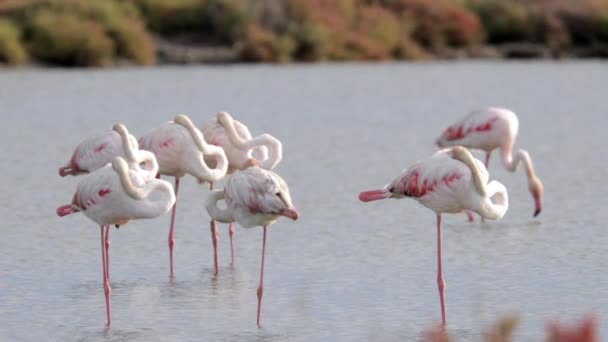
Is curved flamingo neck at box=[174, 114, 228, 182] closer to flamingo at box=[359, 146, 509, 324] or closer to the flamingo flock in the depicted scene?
the flamingo flock

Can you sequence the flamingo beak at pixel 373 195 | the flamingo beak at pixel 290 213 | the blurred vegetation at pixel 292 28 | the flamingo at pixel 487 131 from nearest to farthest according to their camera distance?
the flamingo beak at pixel 290 213 → the flamingo beak at pixel 373 195 → the flamingo at pixel 487 131 → the blurred vegetation at pixel 292 28

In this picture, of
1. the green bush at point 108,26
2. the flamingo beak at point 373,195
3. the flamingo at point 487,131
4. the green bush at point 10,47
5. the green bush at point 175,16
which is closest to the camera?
the flamingo beak at point 373,195

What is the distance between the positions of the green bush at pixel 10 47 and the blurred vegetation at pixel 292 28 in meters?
0.03

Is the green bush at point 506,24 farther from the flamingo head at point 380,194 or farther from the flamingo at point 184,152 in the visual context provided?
the flamingo head at point 380,194

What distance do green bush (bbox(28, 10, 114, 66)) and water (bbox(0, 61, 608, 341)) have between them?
607 inches

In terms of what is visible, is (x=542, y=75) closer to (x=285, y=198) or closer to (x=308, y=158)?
(x=308, y=158)

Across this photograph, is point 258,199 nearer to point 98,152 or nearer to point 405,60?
point 98,152

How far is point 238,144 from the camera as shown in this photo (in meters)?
9.75

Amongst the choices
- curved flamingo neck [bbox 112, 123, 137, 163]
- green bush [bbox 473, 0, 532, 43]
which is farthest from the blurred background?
green bush [bbox 473, 0, 532, 43]

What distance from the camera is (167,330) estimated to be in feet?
26.3

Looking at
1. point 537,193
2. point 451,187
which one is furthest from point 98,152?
point 537,193

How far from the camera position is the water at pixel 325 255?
820 centimetres

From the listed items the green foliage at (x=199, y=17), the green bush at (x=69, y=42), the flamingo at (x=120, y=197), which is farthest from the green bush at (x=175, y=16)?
the flamingo at (x=120, y=197)

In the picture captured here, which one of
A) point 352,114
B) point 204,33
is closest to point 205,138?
point 352,114
